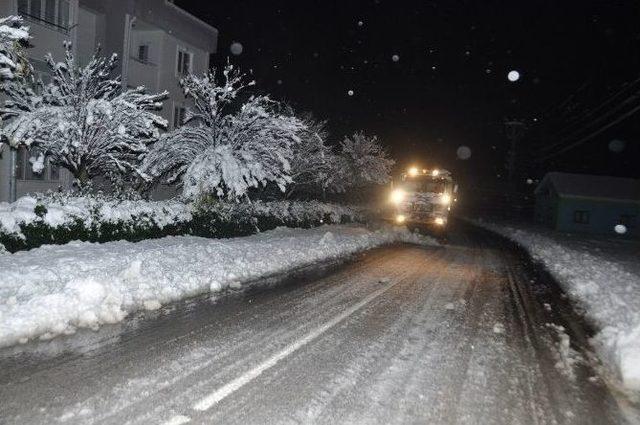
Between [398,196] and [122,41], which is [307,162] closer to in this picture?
[398,196]

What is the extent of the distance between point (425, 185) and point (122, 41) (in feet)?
52.9

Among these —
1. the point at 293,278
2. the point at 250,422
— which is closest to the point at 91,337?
the point at 250,422

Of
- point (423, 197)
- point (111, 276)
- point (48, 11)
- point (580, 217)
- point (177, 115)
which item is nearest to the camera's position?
point (111, 276)

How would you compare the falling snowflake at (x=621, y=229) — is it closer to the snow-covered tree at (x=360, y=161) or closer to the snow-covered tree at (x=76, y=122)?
the snow-covered tree at (x=360, y=161)

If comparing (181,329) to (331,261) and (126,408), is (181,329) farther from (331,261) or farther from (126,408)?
(331,261)

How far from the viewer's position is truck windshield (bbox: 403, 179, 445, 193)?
25.3m

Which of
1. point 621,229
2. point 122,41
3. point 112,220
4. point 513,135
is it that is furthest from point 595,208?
point 112,220

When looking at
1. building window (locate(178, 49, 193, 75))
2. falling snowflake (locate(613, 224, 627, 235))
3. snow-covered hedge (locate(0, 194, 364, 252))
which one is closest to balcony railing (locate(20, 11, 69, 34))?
building window (locate(178, 49, 193, 75))

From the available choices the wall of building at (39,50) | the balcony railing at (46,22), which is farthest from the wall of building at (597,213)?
the balcony railing at (46,22)

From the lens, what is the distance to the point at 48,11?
61.9 feet

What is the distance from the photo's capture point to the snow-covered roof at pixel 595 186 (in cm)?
4541

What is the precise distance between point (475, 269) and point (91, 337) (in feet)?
38.4

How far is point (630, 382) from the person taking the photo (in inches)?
228

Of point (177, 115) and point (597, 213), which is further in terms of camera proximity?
point (597, 213)
